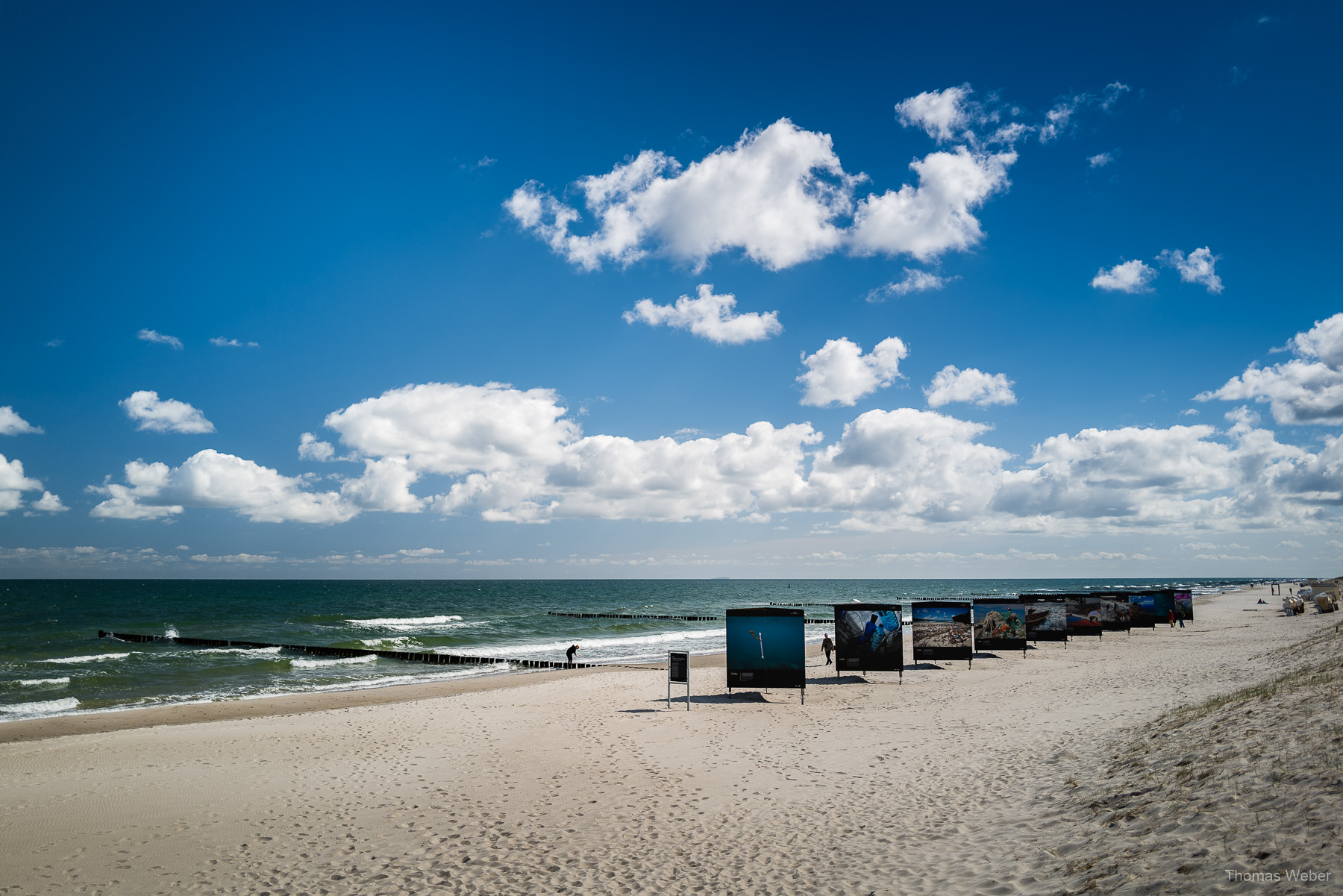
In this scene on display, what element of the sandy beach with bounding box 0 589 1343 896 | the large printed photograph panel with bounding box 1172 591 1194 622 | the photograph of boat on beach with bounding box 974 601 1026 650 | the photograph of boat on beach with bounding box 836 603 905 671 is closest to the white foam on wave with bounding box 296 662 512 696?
the sandy beach with bounding box 0 589 1343 896

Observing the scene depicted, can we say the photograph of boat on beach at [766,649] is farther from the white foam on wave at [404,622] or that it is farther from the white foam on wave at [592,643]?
the white foam on wave at [404,622]

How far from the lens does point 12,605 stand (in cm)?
9244

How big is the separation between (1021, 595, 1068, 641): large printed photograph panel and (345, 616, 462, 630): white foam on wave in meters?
51.5

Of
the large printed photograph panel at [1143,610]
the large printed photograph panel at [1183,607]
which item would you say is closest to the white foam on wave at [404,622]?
the large printed photograph panel at [1143,610]

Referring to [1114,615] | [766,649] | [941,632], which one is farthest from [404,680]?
[1114,615]

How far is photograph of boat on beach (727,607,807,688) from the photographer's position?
20.6 metres

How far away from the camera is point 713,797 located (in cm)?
1152

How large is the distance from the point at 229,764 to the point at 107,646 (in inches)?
1662

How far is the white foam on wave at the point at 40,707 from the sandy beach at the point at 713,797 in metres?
4.02

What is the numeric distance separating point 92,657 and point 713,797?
42.1 m

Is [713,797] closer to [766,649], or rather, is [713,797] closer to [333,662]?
[766,649]

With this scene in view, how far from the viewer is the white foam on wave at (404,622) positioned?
217 ft

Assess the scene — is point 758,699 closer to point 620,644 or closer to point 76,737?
point 76,737

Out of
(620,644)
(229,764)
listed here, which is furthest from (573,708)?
(620,644)
